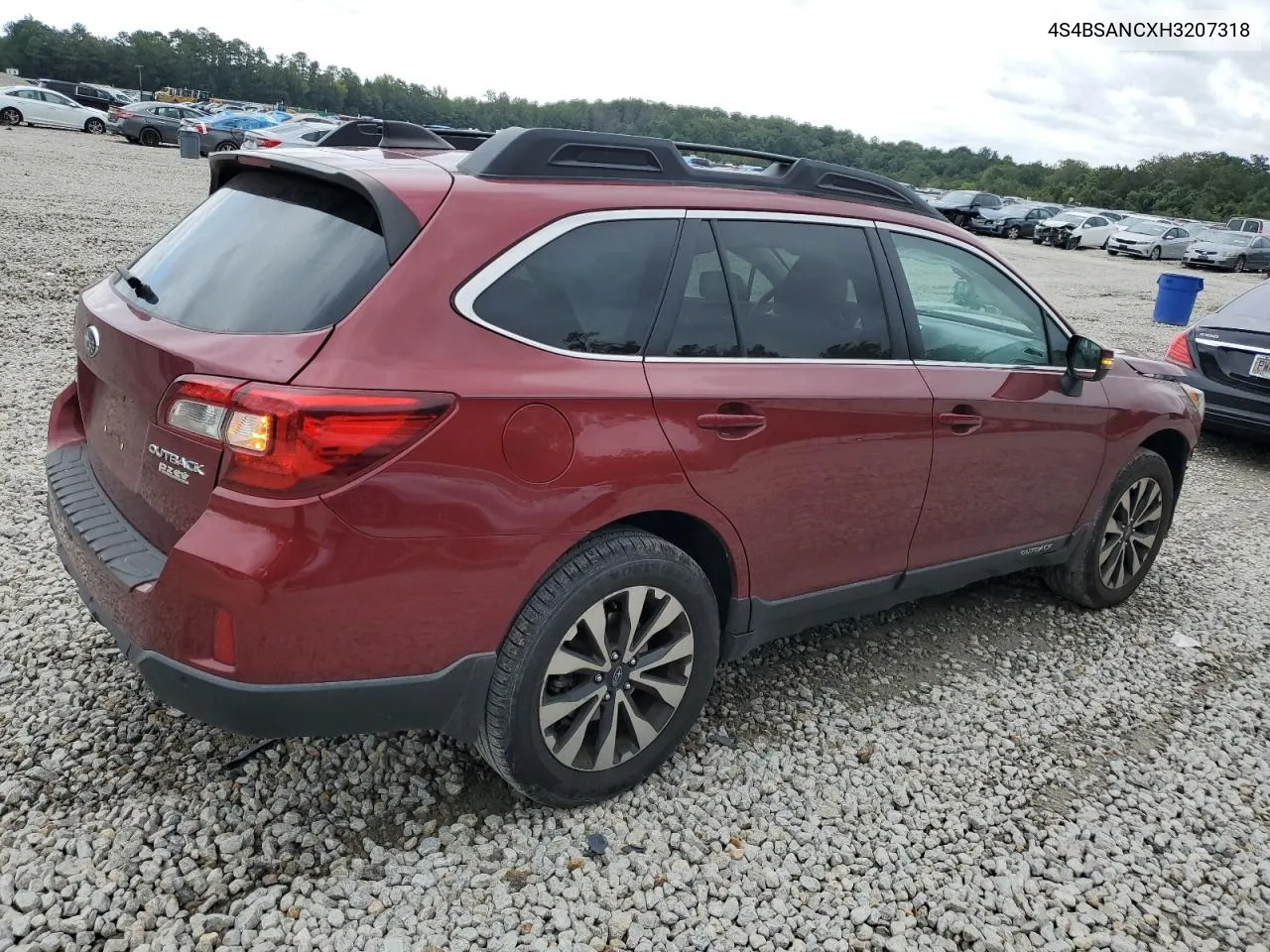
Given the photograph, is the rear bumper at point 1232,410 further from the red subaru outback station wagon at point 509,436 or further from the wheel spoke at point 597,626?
the wheel spoke at point 597,626

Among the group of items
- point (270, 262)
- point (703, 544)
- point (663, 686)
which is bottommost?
point (663, 686)

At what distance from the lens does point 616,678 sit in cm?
285

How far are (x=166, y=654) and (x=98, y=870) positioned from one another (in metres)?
0.65

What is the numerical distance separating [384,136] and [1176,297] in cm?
1642

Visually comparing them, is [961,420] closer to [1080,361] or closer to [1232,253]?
[1080,361]

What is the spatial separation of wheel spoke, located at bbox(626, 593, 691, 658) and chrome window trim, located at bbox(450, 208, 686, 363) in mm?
728

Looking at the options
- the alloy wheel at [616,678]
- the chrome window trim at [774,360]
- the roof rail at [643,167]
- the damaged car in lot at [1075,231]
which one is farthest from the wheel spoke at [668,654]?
the damaged car in lot at [1075,231]

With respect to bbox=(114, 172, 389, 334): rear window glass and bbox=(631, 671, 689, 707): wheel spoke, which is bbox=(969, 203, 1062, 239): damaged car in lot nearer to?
bbox=(631, 671, 689, 707): wheel spoke

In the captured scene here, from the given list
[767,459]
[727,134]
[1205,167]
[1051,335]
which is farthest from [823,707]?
[1205,167]

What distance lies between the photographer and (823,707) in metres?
3.68

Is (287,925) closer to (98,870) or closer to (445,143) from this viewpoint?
(98,870)

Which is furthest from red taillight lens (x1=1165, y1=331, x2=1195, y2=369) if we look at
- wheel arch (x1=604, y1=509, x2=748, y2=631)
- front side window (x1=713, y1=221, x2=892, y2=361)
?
wheel arch (x1=604, y1=509, x2=748, y2=631)

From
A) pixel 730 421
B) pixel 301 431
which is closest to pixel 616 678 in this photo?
pixel 730 421

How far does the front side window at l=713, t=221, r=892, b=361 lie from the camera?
3.08m
